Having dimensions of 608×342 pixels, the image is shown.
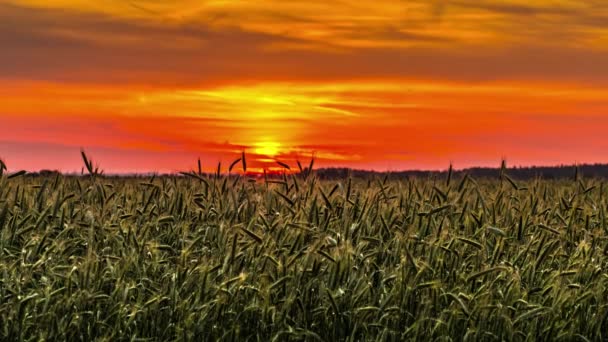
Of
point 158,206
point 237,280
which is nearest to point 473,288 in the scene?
point 237,280

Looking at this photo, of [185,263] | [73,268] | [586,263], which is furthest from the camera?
[586,263]

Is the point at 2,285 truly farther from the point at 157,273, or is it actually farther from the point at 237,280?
the point at 237,280

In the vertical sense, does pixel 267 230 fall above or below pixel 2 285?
above

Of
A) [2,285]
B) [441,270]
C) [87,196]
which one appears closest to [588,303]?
[441,270]

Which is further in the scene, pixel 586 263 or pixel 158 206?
pixel 158 206

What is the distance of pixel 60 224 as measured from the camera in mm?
7348

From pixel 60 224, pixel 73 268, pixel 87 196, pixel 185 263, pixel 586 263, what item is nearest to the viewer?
pixel 73 268

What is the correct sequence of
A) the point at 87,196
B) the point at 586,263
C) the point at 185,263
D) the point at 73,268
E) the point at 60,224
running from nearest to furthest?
the point at 73,268 → the point at 185,263 → the point at 586,263 → the point at 60,224 → the point at 87,196

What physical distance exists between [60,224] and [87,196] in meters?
1.77

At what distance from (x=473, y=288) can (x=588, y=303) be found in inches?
34.7

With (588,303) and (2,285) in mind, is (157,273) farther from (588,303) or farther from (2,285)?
(588,303)

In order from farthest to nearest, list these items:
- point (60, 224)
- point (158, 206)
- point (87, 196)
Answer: point (87, 196) → point (158, 206) → point (60, 224)

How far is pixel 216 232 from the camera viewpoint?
23.8 ft

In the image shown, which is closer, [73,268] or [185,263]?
[73,268]
